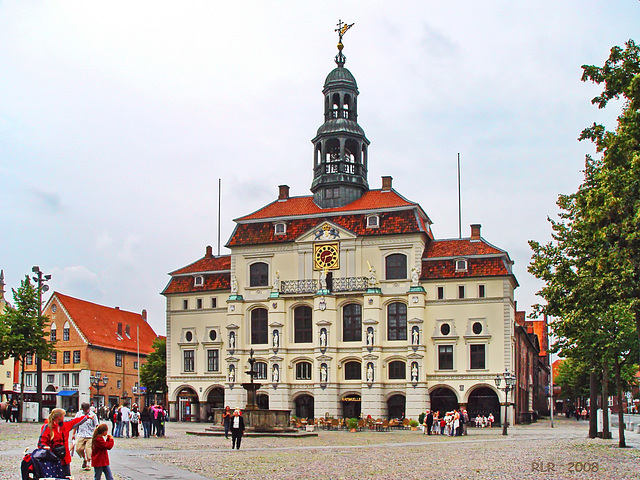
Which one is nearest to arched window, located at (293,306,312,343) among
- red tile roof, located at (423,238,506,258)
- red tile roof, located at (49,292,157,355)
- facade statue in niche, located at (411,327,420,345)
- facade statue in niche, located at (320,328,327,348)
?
facade statue in niche, located at (320,328,327,348)

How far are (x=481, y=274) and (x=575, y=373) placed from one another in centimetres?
3641

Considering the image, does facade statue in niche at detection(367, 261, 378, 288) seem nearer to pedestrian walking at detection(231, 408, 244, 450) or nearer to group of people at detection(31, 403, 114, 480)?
pedestrian walking at detection(231, 408, 244, 450)

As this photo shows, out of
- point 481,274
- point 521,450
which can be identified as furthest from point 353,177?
point 521,450

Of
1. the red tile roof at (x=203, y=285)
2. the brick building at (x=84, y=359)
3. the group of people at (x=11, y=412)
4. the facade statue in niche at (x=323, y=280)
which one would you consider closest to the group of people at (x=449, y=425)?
the facade statue in niche at (x=323, y=280)

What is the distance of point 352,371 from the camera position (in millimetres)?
63281

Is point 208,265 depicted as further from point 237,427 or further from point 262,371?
point 237,427

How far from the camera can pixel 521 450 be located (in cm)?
3100

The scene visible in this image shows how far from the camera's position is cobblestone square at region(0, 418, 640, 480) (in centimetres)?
2148

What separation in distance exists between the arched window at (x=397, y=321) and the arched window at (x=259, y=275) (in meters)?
10.6

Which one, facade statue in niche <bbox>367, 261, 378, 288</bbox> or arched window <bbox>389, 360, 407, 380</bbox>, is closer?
arched window <bbox>389, 360, 407, 380</bbox>

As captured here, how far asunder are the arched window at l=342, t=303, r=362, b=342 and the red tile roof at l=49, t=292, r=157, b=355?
29.6 meters

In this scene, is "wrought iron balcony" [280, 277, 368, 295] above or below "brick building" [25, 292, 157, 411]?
above

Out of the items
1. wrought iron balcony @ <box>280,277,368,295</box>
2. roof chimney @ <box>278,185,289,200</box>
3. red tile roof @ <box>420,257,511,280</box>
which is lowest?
wrought iron balcony @ <box>280,277,368,295</box>

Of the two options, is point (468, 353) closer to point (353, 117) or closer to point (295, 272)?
point (295, 272)
